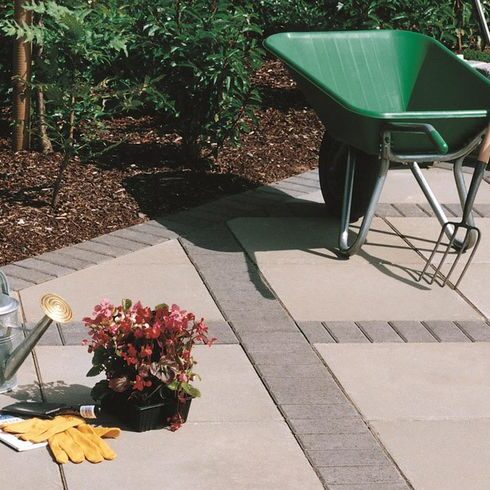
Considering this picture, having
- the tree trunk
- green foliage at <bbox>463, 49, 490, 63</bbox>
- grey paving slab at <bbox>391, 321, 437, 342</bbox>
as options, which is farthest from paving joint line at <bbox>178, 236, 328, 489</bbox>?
green foliage at <bbox>463, 49, 490, 63</bbox>

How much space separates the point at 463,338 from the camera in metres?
5.44

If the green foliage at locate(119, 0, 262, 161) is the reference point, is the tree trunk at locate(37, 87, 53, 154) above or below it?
below

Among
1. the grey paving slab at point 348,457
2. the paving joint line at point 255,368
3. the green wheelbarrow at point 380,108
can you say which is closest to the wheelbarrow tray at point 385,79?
the green wheelbarrow at point 380,108

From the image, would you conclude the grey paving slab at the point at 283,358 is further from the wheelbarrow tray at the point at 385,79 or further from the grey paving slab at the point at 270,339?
the wheelbarrow tray at the point at 385,79

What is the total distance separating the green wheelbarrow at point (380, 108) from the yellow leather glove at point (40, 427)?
238cm

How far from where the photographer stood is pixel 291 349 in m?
5.21

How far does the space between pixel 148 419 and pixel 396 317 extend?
1702 millimetres

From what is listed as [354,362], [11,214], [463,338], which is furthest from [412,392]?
[11,214]

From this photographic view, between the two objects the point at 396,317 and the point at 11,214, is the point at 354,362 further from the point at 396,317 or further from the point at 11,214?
the point at 11,214

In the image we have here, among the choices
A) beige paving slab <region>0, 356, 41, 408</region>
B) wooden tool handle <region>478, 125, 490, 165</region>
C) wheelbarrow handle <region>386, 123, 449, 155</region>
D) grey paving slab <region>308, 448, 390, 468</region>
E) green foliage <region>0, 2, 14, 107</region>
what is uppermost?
wheelbarrow handle <region>386, 123, 449, 155</region>

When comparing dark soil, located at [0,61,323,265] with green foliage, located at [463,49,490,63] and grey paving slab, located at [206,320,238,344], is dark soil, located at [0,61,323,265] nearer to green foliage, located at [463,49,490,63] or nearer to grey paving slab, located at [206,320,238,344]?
grey paving slab, located at [206,320,238,344]

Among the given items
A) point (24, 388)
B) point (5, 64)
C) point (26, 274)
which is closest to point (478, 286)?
point (26, 274)

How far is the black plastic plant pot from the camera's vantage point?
438 cm

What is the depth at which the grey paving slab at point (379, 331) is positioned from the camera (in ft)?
17.7
